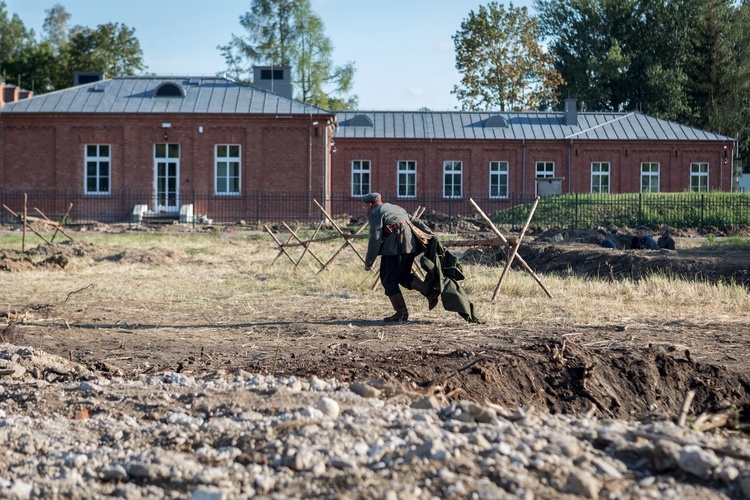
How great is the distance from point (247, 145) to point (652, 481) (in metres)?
33.2

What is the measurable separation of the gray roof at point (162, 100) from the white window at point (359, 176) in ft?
21.6

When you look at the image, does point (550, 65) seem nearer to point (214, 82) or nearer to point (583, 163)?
point (583, 163)

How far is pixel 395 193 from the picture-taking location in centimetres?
4219

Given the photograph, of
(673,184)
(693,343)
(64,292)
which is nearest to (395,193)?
(673,184)

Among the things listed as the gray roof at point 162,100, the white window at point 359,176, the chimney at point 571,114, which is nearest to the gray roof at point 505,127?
the chimney at point 571,114

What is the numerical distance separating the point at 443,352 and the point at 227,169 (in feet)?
97.5

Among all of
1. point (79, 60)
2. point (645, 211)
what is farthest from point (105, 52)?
point (645, 211)

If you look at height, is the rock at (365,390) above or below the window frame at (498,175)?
below

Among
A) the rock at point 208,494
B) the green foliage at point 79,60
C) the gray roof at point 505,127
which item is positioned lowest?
the rock at point 208,494

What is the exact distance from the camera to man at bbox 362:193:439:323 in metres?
10.7

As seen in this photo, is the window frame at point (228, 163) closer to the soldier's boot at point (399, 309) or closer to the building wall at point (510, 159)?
the building wall at point (510, 159)

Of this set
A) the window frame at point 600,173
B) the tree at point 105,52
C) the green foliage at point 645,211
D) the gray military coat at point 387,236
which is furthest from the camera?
the tree at point 105,52

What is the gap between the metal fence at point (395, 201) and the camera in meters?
33.0

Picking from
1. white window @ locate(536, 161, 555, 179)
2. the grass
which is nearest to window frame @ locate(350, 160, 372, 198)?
white window @ locate(536, 161, 555, 179)
